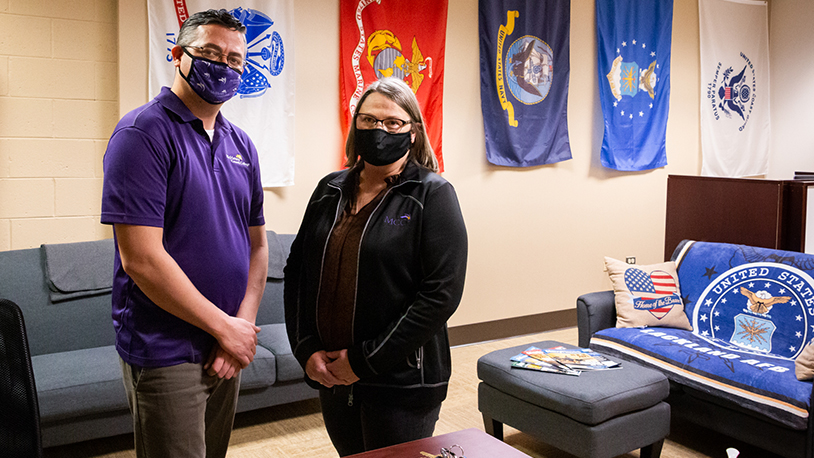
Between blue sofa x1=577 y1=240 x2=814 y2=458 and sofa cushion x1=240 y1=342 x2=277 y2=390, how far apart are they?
161cm

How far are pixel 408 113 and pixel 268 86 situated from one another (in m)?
2.23

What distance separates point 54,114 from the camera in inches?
125

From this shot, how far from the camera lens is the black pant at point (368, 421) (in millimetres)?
1528

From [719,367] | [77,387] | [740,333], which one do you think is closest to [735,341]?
[740,333]

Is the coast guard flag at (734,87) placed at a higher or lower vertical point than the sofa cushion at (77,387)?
higher

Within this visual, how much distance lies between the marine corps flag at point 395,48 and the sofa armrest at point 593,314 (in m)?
1.47

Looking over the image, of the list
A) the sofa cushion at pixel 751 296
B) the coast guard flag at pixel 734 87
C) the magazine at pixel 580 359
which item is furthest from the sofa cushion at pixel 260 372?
the coast guard flag at pixel 734 87

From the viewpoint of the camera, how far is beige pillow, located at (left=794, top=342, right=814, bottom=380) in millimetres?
2438

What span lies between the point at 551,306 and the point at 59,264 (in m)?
3.48

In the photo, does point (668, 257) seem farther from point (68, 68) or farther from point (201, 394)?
point (68, 68)

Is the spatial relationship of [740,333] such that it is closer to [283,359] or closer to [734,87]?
[283,359]

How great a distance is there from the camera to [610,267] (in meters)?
3.44

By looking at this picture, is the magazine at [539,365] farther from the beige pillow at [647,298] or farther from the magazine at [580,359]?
the beige pillow at [647,298]

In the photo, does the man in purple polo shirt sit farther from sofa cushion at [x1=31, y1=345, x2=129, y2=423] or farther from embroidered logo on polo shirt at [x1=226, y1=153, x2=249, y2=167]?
sofa cushion at [x1=31, y1=345, x2=129, y2=423]
